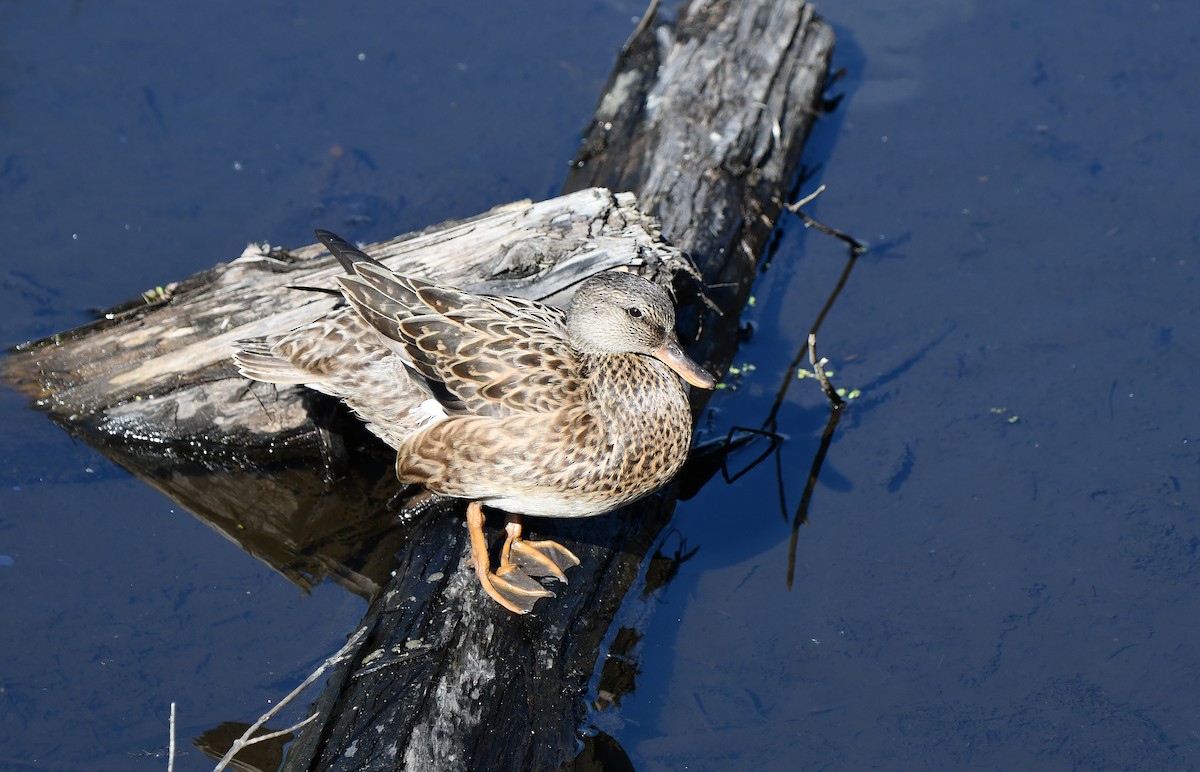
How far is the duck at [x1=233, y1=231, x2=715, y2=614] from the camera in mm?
4191

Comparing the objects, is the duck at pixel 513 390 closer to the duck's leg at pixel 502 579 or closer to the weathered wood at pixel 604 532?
the duck's leg at pixel 502 579

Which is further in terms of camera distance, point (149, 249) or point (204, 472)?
point (149, 249)

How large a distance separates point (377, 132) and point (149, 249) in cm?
175

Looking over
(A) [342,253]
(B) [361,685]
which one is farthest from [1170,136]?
(B) [361,685]

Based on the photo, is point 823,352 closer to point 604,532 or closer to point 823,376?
point 823,376

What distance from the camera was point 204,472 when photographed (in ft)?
17.5

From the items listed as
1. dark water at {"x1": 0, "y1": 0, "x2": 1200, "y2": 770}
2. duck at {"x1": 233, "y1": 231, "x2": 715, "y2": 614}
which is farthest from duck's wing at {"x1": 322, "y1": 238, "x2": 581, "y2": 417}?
dark water at {"x1": 0, "y1": 0, "x2": 1200, "y2": 770}

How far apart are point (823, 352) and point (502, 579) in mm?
2678

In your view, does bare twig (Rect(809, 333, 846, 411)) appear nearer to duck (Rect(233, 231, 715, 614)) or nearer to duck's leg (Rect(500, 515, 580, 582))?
duck (Rect(233, 231, 715, 614))

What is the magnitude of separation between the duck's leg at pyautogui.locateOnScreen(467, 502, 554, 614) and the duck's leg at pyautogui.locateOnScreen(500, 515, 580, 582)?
0.04m

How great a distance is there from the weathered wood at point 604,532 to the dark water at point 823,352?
399 mm

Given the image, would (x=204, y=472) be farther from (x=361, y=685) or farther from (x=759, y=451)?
(x=759, y=451)

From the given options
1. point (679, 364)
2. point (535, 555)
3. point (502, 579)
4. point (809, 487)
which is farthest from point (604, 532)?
point (809, 487)

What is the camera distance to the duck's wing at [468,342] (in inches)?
166
